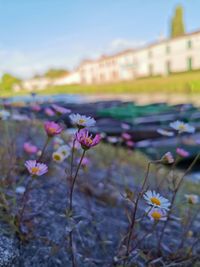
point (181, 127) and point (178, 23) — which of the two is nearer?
point (181, 127)

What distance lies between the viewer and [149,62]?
116 feet

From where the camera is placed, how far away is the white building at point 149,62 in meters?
29.9

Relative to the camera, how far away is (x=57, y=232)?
1.28m

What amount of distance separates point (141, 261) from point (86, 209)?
470 mm

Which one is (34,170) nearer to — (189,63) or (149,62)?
(189,63)

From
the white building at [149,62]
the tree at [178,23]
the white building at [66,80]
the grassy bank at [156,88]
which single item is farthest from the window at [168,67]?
the white building at [66,80]

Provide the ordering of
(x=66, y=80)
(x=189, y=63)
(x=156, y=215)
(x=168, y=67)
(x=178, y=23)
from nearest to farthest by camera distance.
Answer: (x=156, y=215)
(x=66, y=80)
(x=189, y=63)
(x=168, y=67)
(x=178, y=23)

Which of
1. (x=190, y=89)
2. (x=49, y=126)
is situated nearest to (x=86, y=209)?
(x=49, y=126)

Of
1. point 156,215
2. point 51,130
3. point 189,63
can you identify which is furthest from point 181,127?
point 189,63

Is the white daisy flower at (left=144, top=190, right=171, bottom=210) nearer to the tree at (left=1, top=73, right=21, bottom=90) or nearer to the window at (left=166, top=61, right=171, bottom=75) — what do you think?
the tree at (left=1, top=73, right=21, bottom=90)

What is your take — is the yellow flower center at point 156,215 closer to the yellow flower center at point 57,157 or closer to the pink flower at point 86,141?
the pink flower at point 86,141

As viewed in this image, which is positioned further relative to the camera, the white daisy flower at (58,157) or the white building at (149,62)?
the white building at (149,62)

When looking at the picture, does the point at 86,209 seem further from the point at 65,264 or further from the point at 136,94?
the point at 136,94

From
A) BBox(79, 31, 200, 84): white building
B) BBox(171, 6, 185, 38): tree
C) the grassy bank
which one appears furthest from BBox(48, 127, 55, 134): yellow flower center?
BBox(171, 6, 185, 38): tree
